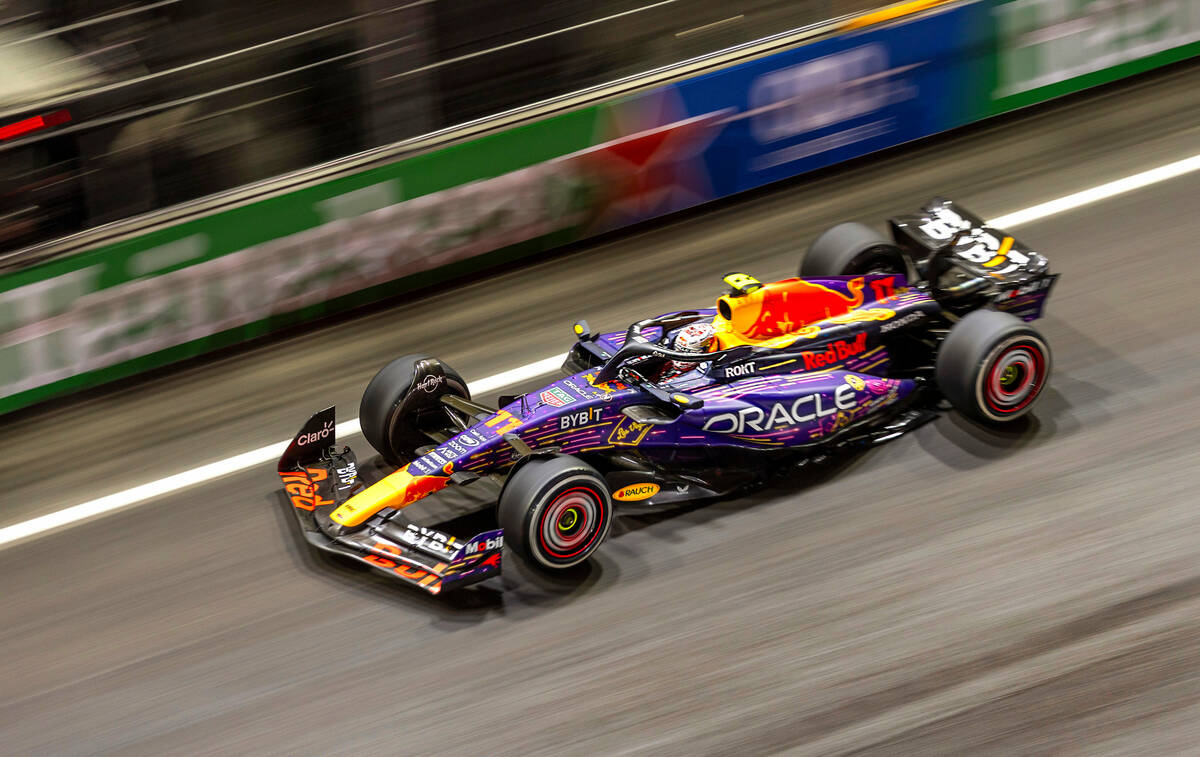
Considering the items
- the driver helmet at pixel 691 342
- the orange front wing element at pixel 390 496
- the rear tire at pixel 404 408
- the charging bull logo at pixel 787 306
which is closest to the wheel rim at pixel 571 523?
the orange front wing element at pixel 390 496

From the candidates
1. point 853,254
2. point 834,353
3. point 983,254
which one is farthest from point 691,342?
point 983,254

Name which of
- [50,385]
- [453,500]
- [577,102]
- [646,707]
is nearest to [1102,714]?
[646,707]

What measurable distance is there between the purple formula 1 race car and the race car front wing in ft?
0.03

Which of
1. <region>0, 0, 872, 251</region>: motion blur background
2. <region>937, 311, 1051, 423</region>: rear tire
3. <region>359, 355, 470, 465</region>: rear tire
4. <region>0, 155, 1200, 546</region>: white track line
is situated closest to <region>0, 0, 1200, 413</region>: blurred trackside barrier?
<region>0, 0, 872, 251</region>: motion blur background

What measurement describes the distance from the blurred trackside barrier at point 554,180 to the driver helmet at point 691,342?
2.98 m

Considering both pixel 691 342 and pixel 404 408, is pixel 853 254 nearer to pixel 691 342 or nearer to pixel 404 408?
pixel 691 342

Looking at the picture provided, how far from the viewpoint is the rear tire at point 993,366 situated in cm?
730

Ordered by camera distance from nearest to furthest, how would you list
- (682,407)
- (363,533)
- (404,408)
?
(363,533) < (682,407) < (404,408)

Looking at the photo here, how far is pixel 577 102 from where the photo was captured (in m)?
10.1

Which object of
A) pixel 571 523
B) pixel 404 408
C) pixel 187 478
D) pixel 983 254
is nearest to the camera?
pixel 571 523

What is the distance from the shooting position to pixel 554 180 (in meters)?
10.1

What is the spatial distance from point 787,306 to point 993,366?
1185 mm

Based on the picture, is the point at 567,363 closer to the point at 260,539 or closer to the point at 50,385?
the point at 260,539

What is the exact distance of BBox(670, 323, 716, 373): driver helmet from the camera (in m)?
7.43
